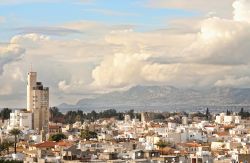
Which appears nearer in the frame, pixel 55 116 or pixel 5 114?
pixel 5 114

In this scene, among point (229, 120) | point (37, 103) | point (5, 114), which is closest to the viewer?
point (37, 103)

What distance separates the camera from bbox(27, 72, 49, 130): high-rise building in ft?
376

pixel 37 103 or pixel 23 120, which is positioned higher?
pixel 37 103

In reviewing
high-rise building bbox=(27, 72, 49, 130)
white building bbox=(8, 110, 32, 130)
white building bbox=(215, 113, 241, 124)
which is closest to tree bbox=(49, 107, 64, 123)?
white building bbox=(215, 113, 241, 124)

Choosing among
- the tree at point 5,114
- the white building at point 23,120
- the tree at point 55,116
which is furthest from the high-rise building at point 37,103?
the tree at point 55,116

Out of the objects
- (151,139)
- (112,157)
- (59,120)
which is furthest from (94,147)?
(59,120)

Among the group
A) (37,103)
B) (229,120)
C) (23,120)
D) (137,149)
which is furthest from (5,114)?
(137,149)

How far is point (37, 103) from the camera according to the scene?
116 metres

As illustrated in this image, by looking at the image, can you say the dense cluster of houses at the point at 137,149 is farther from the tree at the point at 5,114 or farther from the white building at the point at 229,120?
the white building at the point at 229,120

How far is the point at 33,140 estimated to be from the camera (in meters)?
89.6

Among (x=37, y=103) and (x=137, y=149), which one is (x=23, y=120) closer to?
(x=37, y=103)

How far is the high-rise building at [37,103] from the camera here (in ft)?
376

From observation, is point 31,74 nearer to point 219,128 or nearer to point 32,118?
point 32,118

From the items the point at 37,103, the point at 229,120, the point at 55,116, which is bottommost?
the point at 229,120
